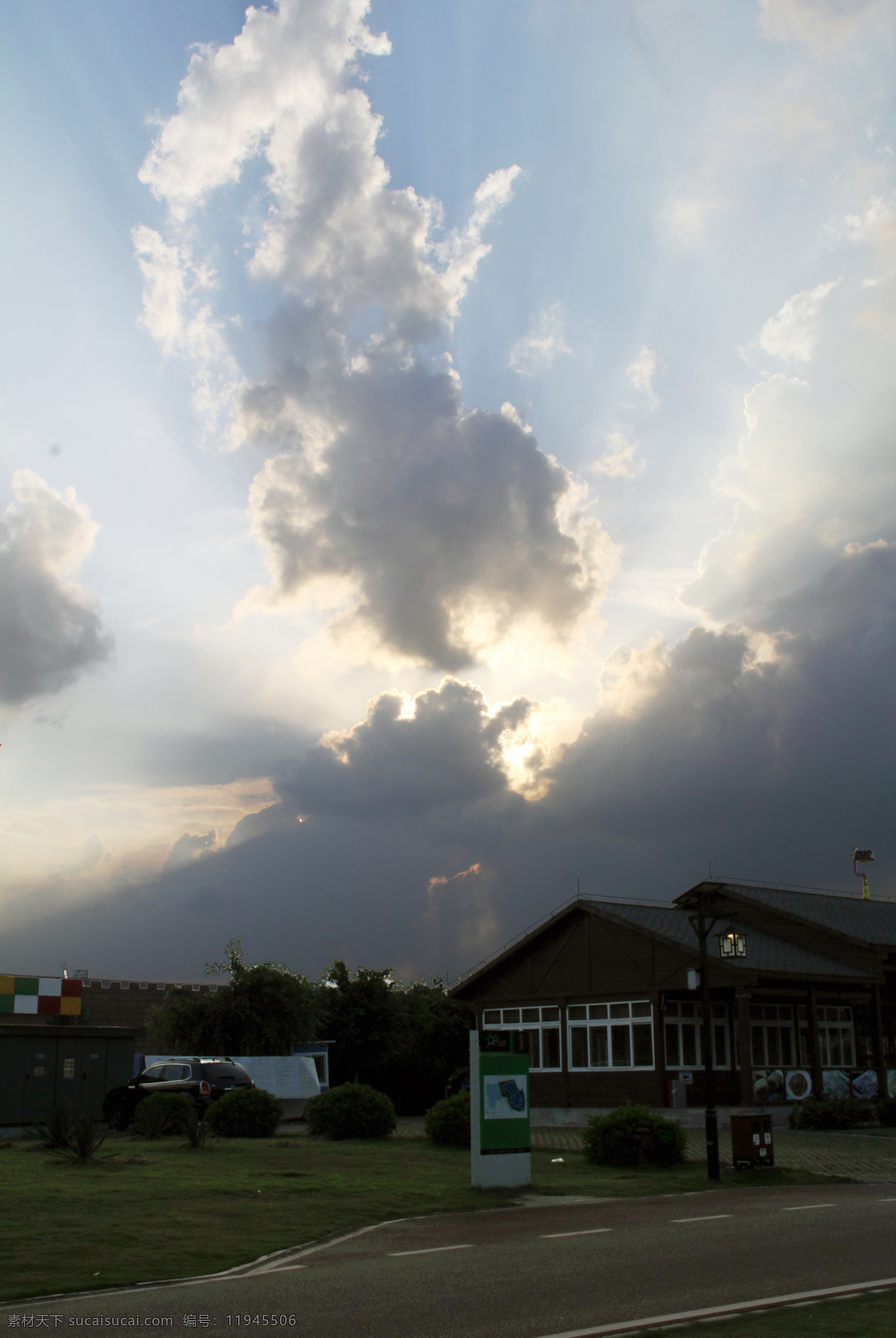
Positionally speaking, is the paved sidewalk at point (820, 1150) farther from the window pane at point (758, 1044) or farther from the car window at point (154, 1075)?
the car window at point (154, 1075)

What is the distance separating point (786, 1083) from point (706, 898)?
13874 mm

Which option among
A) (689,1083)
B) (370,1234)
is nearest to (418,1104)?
(689,1083)

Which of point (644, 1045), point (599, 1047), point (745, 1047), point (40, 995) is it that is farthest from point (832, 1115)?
point (40, 995)

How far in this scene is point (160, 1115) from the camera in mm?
23547

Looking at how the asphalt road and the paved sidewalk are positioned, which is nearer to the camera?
the asphalt road

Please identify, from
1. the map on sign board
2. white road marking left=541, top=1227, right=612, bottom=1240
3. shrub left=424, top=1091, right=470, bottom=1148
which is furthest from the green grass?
shrub left=424, top=1091, right=470, bottom=1148

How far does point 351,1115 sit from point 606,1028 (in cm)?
1083

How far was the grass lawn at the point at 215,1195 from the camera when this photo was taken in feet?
32.8

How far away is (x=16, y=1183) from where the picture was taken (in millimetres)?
15219

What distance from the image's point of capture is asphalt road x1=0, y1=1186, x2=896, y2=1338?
740 centimetres

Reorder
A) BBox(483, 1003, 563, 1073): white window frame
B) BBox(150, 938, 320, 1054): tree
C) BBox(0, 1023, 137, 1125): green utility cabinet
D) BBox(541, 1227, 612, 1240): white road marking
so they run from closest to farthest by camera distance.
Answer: BBox(541, 1227, 612, 1240): white road marking → BBox(0, 1023, 137, 1125): green utility cabinet → BBox(483, 1003, 563, 1073): white window frame → BBox(150, 938, 320, 1054): tree

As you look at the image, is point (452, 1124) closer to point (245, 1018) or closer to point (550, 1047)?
point (550, 1047)

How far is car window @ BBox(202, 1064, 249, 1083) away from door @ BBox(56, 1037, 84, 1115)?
532 cm

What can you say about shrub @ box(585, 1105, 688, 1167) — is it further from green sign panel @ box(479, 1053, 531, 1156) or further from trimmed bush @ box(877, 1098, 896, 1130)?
trimmed bush @ box(877, 1098, 896, 1130)
